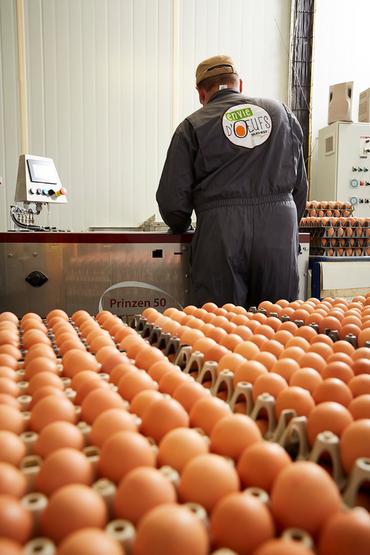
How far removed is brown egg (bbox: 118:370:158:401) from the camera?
77cm

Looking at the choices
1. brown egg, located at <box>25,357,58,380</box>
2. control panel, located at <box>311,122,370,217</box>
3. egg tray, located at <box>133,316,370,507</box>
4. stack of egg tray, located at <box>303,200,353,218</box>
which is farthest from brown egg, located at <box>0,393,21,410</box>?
control panel, located at <box>311,122,370,217</box>

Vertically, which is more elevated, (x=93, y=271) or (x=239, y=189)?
(x=239, y=189)

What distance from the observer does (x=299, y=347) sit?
100cm

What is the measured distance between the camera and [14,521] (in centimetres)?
43

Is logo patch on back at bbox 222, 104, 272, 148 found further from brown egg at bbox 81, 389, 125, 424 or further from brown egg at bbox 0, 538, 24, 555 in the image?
brown egg at bbox 0, 538, 24, 555

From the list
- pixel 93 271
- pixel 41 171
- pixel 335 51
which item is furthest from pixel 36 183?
pixel 335 51

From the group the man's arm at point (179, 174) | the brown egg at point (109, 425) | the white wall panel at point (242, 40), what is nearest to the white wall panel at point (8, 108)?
the white wall panel at point (242, 40)

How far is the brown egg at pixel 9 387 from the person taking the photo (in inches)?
29.8

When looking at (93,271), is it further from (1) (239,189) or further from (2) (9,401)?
(2) (9,401)

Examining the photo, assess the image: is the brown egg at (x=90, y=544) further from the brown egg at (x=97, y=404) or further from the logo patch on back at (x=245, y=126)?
the logo patch on back at (x=245, y=126)

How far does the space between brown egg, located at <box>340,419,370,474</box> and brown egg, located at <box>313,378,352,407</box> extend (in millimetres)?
124

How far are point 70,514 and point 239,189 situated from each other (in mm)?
2031

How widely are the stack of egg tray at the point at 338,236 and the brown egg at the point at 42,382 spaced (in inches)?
115

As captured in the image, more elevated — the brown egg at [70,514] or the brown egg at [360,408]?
the brown egg at [360,408]
